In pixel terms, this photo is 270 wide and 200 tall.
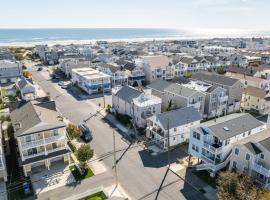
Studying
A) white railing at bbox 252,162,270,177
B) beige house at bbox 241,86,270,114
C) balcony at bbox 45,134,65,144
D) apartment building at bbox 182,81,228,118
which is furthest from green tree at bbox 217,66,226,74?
balcony at bbox 45,134,65,144

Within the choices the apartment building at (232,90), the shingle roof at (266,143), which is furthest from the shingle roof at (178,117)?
the apartment building at (232,90)

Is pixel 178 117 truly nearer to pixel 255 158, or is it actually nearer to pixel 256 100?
pixel 255 158

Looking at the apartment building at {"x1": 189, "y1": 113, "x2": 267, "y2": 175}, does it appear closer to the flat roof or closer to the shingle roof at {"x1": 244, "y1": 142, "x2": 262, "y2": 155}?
the shingle roof at {"x1": 244, "y1": 142, "x2": 262, "y2": 155}

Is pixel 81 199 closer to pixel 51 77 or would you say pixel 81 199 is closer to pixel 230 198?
pixel 230 198

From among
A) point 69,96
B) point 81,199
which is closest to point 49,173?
point 81,199

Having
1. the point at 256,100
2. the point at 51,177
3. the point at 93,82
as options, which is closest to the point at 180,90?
the point at 256,100

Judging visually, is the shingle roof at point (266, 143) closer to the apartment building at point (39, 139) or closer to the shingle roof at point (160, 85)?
the apartment building at point (39, 139)

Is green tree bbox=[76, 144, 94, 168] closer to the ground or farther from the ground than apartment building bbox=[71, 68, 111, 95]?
closer to the ground

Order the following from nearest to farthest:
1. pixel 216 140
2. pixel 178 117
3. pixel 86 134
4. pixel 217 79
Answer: pixel 216 140
pixel 178 117
pixel 86 134
pixel 217 79
